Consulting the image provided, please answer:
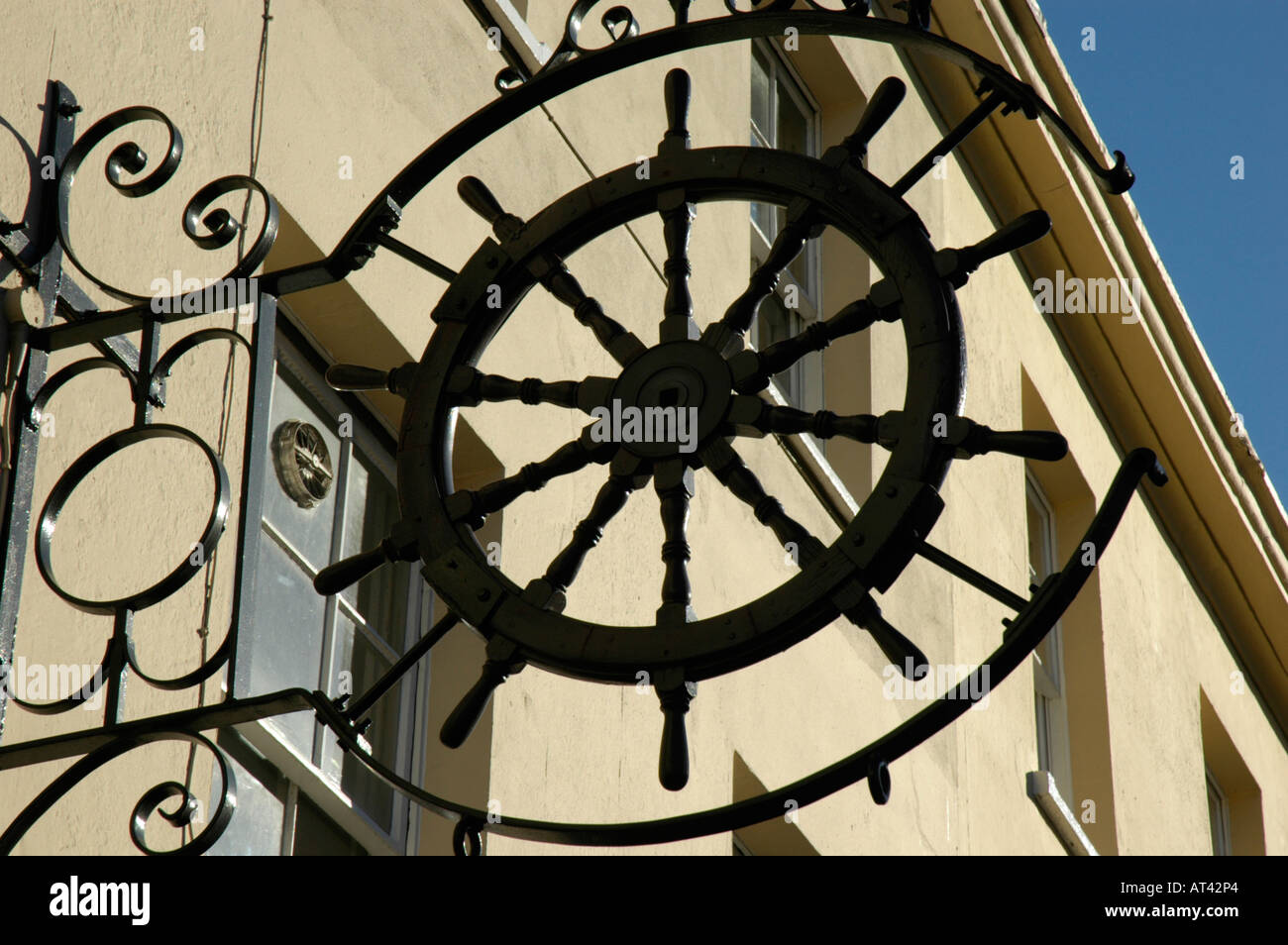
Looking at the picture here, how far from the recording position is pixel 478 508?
3.97 m

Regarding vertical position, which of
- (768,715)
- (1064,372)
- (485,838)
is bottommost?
(485,838)

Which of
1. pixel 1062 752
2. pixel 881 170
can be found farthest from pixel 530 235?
pixel 1062 752

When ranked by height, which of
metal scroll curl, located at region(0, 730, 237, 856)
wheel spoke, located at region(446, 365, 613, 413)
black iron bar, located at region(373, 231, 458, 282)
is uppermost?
black iron bar, located at region(373, 231, 458, 282)

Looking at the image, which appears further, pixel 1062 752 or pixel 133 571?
pixel 1062 752

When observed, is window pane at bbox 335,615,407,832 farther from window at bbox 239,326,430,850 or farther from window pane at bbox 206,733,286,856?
window pane at bbox 206,733,286,856

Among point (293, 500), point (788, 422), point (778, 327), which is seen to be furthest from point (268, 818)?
point (778, 327)

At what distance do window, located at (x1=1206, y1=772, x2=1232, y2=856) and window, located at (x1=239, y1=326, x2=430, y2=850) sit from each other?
27.3 feet

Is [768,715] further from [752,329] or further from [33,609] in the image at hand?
[33,609]

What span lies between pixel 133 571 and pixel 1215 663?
9.92m

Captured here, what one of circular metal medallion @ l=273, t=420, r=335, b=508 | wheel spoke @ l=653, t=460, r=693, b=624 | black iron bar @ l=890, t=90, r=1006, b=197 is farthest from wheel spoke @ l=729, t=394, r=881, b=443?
circular metal medallion @ l=273, t=420, r=335, b=508

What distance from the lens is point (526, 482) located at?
13.3 ft

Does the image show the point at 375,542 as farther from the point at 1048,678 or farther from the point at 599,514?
the point at 1048,678

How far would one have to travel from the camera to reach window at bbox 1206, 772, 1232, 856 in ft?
43.7

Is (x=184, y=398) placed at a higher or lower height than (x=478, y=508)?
higher
